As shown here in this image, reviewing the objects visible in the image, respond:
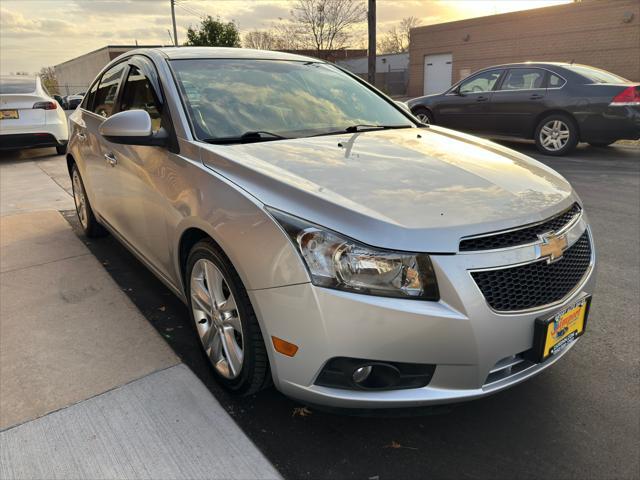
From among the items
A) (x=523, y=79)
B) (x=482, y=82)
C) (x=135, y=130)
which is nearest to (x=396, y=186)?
(x=135, y=130)

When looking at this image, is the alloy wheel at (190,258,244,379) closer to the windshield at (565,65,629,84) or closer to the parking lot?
the parking lot

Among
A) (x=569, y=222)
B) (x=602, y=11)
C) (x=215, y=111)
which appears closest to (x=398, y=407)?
(x=569, y=222)

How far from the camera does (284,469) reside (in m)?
1.97

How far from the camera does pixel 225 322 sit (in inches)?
90.4

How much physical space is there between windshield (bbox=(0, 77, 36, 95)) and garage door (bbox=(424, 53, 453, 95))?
69.0 feet

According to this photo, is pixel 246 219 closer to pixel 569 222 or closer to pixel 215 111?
pixel 215 111

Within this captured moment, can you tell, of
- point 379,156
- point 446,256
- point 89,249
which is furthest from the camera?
point 89,249

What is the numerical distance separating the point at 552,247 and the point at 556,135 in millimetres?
7556

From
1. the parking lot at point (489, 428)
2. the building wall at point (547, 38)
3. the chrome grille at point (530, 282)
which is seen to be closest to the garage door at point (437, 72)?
the building wall at point (547, 38)

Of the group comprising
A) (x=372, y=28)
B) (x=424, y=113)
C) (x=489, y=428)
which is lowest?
(x=489, y=428)

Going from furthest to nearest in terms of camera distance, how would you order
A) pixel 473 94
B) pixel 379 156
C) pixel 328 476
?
1. pixel 473 94
2. pixel 379 156
3. pixel 328 476

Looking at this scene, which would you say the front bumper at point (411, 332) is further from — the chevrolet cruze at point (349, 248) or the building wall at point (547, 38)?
the building wall at point (547, 38)

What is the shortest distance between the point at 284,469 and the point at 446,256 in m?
1.05

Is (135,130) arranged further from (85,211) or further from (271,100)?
(85,211)
